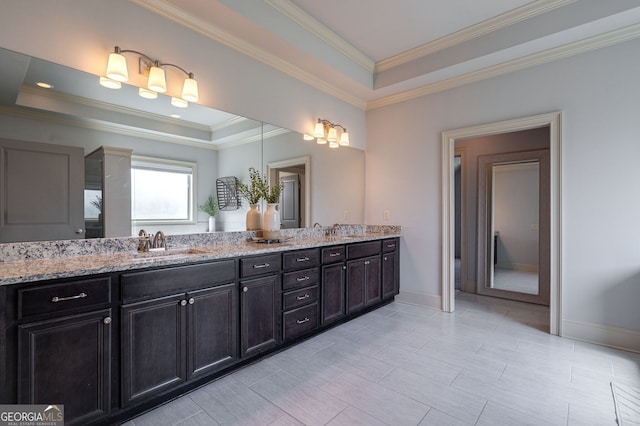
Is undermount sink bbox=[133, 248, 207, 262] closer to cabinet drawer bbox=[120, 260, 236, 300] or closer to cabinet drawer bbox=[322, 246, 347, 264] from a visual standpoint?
cabinet drawer bbox=[120, 260, 236, 300]

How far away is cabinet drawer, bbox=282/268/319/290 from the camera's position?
253cm

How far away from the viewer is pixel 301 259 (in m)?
2.67

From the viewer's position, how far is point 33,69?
5.89ft

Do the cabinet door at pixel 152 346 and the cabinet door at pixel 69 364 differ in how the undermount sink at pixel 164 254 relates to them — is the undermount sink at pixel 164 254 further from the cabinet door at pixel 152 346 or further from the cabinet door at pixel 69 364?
the cabinet door at pixel 69 364

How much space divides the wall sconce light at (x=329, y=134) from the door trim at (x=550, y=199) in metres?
1.20

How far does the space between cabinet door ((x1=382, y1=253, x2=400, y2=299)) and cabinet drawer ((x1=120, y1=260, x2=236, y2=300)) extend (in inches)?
82.7

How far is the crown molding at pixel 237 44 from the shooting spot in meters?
2.22

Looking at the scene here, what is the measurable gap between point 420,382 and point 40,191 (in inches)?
108

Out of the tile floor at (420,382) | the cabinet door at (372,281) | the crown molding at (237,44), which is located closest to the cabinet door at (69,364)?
the tile floor at (420,382)

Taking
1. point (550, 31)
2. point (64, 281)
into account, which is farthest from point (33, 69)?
point (550, 31)

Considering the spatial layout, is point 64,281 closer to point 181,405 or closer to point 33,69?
point 181,405

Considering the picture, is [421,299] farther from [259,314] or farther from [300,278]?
[259,314]

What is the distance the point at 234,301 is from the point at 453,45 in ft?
10.7

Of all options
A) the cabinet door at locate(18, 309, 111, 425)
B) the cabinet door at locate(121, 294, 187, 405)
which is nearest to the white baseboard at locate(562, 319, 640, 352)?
the cabinet door at locate(121, 294, 187, 405)
